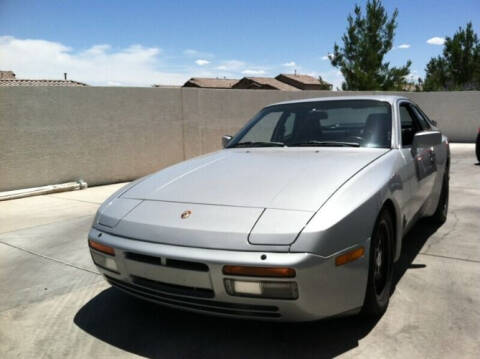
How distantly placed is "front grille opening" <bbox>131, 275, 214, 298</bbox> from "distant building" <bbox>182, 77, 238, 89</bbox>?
53213 mm

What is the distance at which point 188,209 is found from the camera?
2.46m

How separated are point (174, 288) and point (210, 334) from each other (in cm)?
47

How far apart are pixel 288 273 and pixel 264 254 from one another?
0.14m

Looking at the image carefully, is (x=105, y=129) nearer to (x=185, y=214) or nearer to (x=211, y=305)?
(x=185, y=214)

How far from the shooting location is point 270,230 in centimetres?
214

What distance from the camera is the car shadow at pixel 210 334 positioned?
2.38 metres

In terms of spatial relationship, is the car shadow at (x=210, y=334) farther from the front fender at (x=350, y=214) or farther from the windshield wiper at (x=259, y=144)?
A: the windshield wiper at (x=259, y=144)

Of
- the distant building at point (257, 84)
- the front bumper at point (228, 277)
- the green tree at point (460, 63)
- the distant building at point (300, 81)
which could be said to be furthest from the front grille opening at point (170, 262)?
the distant building at point (300, 81)

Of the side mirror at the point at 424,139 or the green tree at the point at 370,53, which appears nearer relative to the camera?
the side mirror at the point at 424,139

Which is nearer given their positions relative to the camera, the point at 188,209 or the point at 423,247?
the point at 188,209

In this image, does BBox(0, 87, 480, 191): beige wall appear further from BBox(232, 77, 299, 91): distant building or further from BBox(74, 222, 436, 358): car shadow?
BBox(232, 77, 299, 91): distant building

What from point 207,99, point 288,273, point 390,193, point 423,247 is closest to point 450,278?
point 423,247

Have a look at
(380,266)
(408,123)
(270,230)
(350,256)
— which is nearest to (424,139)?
(408,123)

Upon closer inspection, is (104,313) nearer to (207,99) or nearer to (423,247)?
(423,247)
